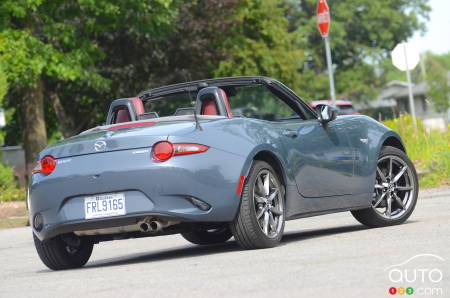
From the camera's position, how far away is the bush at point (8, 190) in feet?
83.0

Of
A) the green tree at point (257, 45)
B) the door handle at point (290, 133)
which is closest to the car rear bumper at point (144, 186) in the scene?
the door handle at point (290, 133)

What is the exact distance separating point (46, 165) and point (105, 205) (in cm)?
71

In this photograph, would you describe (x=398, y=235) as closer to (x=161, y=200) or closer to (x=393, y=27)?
(x=161, y=200)

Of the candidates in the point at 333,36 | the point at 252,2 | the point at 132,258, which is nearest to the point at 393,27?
the point at 333,36

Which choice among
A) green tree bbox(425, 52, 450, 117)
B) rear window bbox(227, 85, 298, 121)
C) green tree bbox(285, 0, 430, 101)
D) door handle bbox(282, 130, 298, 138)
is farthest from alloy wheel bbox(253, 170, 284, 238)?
green tree bbox(425, 52, 450, 117)

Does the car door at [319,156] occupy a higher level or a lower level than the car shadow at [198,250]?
higher

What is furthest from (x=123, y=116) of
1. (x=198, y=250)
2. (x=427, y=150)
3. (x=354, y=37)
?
(x=354, y=37)

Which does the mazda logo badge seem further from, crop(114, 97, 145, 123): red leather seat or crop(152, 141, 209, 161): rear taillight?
crop(114, 97, 145, 123): red leather seat

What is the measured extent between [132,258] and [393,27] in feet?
239

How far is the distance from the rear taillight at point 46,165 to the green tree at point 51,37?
1904 cm

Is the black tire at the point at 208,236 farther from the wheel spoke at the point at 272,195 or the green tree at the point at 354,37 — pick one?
the green tree at the point at 354,37

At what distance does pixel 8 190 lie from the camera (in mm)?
25906

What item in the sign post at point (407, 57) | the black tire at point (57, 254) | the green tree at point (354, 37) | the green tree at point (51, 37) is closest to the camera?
the black tire at point (57, 254)

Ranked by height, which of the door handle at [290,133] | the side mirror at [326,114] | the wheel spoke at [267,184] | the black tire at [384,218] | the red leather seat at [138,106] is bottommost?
the black tire at [384,218]
